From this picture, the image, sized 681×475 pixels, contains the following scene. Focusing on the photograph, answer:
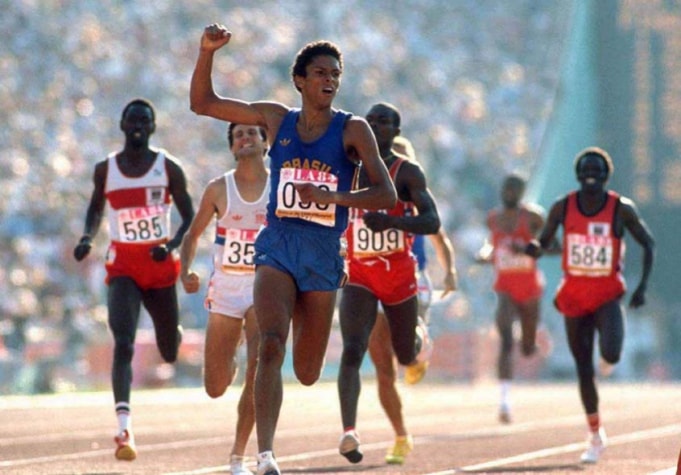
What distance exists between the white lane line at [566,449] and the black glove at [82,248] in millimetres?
2575

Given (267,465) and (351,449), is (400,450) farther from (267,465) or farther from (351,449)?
(267,465)

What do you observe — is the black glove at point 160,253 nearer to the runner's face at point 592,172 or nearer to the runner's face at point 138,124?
the runner's face at point 138,124

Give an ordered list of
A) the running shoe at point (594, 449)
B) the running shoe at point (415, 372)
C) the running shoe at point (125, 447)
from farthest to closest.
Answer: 1. the running shoe at point (415, 372)
2. the running shoe at point (594, 449)
3. the running shoe at point (125, 447)

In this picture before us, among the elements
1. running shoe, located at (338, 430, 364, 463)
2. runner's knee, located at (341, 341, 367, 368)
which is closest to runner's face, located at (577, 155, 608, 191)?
runner's knee, located at (341, 341, 367, 368)

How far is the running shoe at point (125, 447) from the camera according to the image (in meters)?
9.64

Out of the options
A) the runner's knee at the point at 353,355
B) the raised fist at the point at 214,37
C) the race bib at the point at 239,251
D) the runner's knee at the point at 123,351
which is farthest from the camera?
the runner's knee at the point at 123,351

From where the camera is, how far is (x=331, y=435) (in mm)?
14227

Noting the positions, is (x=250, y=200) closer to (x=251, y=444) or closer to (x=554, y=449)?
(x=251, y=444)

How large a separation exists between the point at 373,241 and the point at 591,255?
2105 mm

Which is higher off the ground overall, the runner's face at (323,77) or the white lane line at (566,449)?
the runner's face at (323,77)

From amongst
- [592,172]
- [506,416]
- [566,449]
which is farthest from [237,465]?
[506,416]

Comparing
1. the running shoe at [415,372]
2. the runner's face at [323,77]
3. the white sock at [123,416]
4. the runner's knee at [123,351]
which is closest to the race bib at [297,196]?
the runner's face at [323,77]

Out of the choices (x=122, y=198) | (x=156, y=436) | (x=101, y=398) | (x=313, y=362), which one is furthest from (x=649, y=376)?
(x=313, y=362)

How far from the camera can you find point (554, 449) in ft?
41.6
